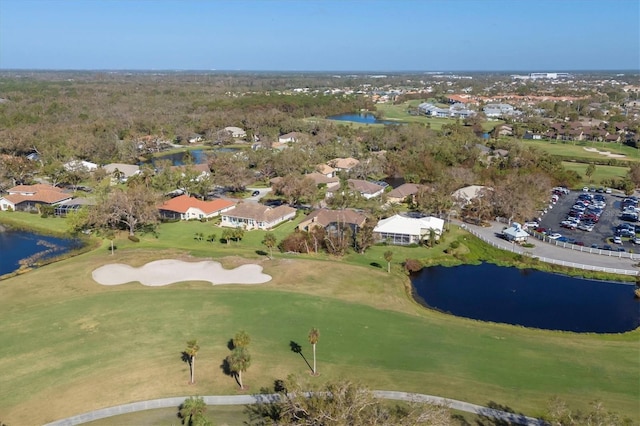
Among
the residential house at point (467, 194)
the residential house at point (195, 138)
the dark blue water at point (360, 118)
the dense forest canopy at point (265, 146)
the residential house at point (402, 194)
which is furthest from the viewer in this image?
the dark blue water at point (360, 118)

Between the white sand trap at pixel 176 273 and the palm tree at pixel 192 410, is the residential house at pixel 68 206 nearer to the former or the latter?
the white sand trap at pixel 176 273

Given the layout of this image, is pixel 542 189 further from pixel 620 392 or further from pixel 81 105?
pixel 81 105

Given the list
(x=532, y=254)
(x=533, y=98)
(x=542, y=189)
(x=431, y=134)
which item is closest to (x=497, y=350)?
(x=532, y=254)

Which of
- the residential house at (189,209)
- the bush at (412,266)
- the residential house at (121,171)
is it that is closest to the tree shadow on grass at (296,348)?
the bush at (412,266)

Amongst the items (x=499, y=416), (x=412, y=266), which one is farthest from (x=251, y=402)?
(x=412, y=266)

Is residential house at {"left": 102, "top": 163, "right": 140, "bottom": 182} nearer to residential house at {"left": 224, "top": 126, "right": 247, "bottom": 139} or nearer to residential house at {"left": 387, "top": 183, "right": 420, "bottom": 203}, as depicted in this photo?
residential house at {"left": 224, "top": 126, "right": 247, "bottom": 139}

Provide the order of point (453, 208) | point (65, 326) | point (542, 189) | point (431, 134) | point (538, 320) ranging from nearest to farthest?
point (65, 326) → point (538, 320) → point (453, 208) → point (542, 189) → point (431, 134)

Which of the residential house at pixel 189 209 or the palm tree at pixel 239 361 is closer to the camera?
the palm tree at pixel 239 361
